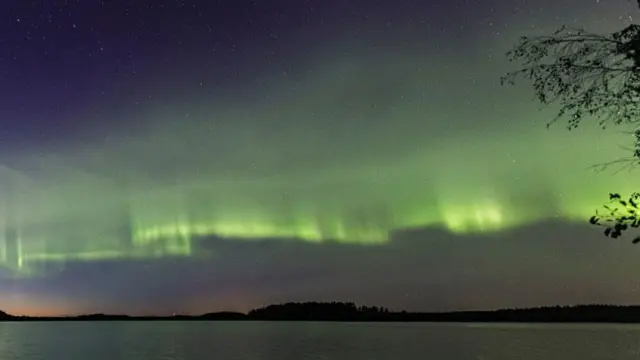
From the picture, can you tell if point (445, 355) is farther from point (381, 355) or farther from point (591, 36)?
point (591, 36)

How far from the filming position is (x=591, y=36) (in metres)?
10.1

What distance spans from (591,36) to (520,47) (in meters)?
1.08

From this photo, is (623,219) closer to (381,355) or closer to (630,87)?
(630,87)

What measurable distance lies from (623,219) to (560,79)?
8.55 feet

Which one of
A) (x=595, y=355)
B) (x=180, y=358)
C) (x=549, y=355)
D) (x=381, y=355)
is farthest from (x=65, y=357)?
(x=595, y=355)

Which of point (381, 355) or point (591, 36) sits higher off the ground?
point (591, 36)

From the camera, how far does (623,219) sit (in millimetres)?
9203

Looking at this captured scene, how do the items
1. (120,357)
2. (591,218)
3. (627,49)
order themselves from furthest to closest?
(120,357) < (627,49) < (591,218)

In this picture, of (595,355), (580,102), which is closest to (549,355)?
(595,355)

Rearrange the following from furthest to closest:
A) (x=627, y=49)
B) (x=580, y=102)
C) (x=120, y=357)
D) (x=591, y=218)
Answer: (x=120, y=357)
(x=580, y=102)
(x=627, y=49)
(x=591, y=218)

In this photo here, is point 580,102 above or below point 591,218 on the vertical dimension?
above

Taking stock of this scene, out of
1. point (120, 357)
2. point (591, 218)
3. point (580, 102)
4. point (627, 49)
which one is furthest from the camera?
point (120, 357)

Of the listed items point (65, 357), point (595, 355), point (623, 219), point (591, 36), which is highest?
point (591, 36)

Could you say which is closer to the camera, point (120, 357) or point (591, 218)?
point (591, 218)
